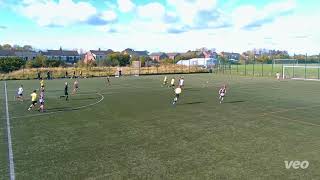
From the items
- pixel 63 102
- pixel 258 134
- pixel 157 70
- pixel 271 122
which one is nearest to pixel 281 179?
pixel 258 134

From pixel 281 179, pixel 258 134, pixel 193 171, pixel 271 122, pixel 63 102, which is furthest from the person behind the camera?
pixel 63 102

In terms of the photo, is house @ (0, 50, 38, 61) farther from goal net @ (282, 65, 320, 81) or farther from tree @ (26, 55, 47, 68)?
goal net @ (282, 65, 320, 81)

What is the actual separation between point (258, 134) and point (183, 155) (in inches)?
215

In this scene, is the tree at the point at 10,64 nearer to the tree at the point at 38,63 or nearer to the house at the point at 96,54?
the tree at the point at 38,63

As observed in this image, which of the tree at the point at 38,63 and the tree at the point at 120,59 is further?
the tree at the point at 120,59

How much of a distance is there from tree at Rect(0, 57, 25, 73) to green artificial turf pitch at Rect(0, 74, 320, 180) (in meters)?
49.2

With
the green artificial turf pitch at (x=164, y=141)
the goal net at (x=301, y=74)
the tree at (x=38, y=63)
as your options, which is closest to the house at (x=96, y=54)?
the tree at (x=38, y=63)

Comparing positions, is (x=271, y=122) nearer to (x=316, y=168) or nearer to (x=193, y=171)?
(x=316, y=168)

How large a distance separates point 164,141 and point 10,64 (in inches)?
2563

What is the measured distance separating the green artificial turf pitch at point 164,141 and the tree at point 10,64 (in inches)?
1937

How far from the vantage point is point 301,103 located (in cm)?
2775

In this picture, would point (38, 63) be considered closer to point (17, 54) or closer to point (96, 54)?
point (17, 54)

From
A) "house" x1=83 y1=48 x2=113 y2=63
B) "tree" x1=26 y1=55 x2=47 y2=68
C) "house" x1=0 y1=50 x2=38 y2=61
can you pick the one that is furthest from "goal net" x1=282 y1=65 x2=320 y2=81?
"house" x1=0 y1=50 x2=38 y2=61

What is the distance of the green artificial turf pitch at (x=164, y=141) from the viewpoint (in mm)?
11617
